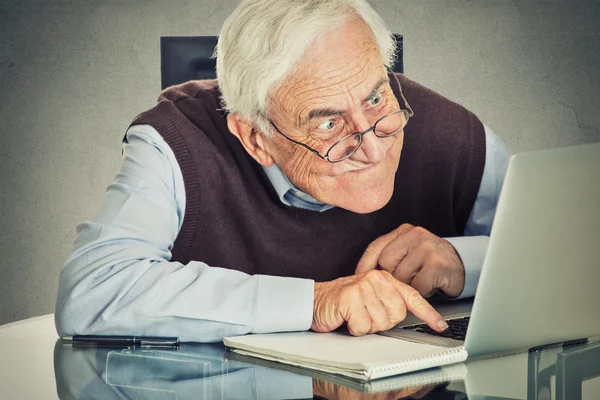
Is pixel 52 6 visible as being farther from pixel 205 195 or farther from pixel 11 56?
pixel 205 195

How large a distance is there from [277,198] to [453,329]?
2.15 ft

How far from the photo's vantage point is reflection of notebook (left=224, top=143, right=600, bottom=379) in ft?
2.67

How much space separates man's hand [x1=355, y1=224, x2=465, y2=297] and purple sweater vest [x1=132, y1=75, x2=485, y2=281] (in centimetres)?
31

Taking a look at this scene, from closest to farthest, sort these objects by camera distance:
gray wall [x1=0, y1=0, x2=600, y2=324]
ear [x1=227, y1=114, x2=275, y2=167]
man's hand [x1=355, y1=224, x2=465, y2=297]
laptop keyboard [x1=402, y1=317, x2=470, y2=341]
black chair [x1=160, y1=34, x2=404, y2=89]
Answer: laptop keyboard [x1=402, y1=317, x2=470, y2=341], man's hand [x1=355, y1=224, x2=465, y2=297], ear [x1=227, y1=114, x2=275, y2=167], black chair [x1=160, y1=34, x2=404, y2=89], gray wall [x1=0, y1=0, x2=600, y2=324]

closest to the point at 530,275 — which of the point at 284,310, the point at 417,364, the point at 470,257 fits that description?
the point at 417,364

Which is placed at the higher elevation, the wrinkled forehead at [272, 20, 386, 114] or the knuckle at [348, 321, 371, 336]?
the wrinkled forehead at [272, 20, 386, 114]

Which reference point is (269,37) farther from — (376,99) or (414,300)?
(414,300)

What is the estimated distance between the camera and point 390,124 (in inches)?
56.7

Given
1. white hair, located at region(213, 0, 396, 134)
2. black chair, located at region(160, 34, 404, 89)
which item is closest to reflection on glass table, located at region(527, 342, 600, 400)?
white hair, located at region(213, 0, 396, 134)

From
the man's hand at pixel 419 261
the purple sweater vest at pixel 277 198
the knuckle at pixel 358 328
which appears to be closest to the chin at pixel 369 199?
the man's hand at pixel 419 261

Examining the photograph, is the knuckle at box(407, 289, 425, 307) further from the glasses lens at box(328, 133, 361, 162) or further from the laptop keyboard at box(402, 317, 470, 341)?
the glasses lens at box(328, 133, 361, 162)

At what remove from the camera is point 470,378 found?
82 centimetres

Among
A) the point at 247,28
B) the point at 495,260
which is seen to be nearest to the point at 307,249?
the point at 247,28

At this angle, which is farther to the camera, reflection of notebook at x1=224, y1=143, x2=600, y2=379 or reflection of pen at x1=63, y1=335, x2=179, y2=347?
reflection of pen at x1=63, y1=335, x2=179, y2=347
